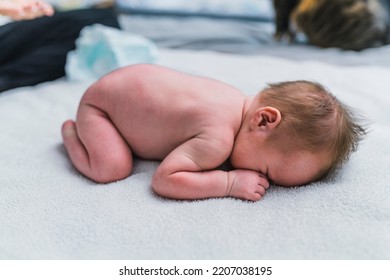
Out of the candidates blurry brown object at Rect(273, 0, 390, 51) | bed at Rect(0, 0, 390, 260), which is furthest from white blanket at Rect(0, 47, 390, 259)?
blurry brown object at Rect(273, 0, 390, 51)

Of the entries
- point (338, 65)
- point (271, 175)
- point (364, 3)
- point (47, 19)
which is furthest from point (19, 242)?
point (364, 3)

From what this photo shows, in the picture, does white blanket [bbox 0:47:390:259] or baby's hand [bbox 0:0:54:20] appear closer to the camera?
white blanket [bbox 0:47:390:259]

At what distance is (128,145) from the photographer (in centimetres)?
101

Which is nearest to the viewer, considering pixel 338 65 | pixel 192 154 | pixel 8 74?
pixel 192 154

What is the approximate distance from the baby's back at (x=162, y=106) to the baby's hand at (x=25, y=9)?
434mm

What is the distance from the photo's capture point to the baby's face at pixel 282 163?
2.74 ft

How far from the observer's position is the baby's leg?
36.6 inches

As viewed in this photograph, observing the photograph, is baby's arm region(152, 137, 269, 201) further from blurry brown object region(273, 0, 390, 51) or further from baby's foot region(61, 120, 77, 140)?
blurry brown object region(273, 0, 390, 51)

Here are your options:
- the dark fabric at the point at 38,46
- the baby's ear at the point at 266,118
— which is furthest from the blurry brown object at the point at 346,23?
the baby's ear at the point at 266,118

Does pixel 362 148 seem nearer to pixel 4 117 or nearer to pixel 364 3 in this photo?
pixel 4 117

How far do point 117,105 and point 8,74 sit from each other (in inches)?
23.2

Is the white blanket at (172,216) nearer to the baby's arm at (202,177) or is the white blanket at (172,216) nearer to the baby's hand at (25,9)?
the baby's arm at (202,177)

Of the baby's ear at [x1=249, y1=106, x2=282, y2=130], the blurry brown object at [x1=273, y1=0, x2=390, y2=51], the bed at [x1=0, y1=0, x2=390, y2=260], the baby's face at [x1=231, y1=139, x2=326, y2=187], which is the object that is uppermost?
the baby's ear at [x1=249, y1=106, x2=282, y2=130]
